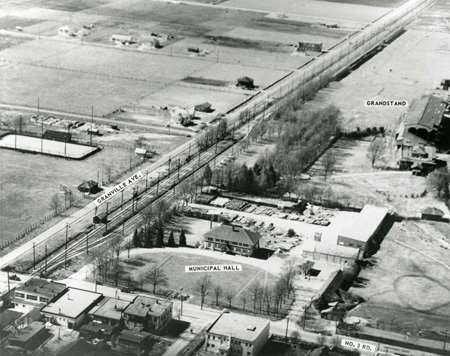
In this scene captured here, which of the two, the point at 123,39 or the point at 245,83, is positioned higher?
the point at 123,39

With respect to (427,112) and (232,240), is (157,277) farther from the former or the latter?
(427,112)

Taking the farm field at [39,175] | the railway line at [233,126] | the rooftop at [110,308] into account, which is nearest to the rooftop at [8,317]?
the rooftop at [110,308]

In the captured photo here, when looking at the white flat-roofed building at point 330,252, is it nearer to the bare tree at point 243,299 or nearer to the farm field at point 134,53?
the bare tree at point 243,299

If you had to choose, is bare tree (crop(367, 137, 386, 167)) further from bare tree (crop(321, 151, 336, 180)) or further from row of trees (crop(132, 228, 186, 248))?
row of trees (crop(132, 228, 186, 248))

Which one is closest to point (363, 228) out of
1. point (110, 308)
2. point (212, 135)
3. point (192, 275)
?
point (192, 275)

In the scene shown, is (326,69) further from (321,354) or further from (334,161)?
(321,354)

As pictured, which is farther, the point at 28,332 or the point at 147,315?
the point at 147,315

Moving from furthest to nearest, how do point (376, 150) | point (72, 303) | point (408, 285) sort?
point (376, 150)
point (408, 285)
point (72, 303)
